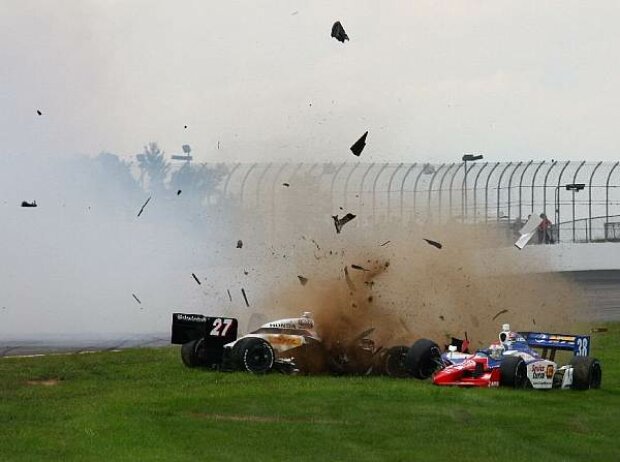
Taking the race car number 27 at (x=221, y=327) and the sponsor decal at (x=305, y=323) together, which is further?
the sponsor decal at (x=305, y=323)

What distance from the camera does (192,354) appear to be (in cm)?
2636

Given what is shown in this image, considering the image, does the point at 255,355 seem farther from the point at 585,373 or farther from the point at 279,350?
the point at 585,373

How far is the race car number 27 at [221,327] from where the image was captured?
25969 mm

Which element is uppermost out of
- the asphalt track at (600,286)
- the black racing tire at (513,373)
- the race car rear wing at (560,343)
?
the asphalt track at (600,286)

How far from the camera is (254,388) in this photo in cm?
2195

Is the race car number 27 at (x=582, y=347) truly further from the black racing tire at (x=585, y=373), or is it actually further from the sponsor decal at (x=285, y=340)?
the sponsor decal at (x=285, y=340)

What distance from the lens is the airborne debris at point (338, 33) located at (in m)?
29.0

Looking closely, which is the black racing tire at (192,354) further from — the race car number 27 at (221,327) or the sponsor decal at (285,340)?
the sponsor decal at (285,340)

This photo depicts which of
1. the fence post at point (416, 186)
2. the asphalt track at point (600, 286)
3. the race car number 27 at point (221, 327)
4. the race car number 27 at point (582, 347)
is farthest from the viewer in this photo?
the asphalt track at point (600, 286)

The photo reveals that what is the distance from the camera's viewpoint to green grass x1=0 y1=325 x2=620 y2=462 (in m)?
15.7

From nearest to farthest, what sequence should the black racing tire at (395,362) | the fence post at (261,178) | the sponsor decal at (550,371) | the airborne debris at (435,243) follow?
the sponsor decal at (550,371) < the black racing tire at (395,362) < the airborne debris at (435,243) < the fence post at (261,178)

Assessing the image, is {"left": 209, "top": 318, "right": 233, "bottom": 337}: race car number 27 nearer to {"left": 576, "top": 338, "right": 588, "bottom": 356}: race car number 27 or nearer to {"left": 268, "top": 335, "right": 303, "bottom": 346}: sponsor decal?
{"left": 268, "top": 335, "right": 303, "bottom": 346}: sponsor decal

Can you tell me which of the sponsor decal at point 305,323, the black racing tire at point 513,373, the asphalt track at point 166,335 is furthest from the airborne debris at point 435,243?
the black racing tire at point 513,373

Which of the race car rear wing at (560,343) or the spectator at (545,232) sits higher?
the spectator at (545,232)
